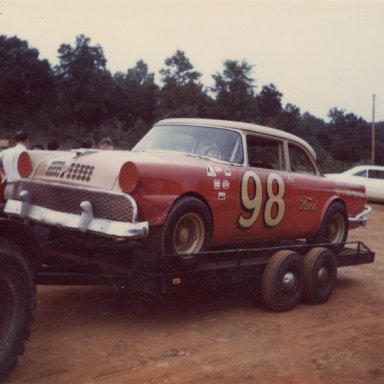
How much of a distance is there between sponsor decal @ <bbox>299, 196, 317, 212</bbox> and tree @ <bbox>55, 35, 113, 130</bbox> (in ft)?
166

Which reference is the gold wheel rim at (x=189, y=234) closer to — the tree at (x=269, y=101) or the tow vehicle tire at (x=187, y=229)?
the tow vehicle tire at (x=187, y=229)

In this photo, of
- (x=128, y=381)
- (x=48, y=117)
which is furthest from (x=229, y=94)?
(x=128, y=381)

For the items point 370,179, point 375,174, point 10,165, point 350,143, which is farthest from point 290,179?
point 350,143

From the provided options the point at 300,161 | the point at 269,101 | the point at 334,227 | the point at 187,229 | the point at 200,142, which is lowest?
the point at 334,227

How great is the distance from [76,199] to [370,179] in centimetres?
1702

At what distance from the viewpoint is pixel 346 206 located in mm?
8609

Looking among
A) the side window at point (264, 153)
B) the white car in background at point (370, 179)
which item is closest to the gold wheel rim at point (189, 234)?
the side window at point (264, 153)

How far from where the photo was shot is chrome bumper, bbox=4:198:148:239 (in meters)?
5.30

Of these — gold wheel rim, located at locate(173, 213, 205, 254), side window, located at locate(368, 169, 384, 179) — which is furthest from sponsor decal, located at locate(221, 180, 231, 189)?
side window, located at locate(368, 169, 384, 179)

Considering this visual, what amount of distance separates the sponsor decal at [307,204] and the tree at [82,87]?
1994 inches

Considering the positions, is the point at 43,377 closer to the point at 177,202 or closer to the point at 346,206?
the point at 177,202

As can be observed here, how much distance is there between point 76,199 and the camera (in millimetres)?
5723

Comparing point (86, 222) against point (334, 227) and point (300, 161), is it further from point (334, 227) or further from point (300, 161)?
point (334, 227)

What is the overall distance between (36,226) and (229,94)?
55.7 metres
